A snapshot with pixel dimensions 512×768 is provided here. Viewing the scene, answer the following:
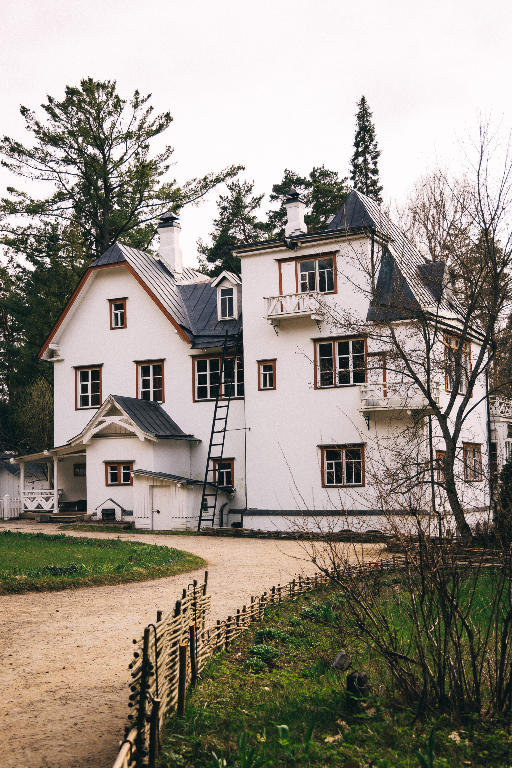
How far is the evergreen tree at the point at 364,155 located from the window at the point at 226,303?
20264mm

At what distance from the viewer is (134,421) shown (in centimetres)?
2847

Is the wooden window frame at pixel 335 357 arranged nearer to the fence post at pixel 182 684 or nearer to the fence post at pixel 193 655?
the fence post at pixel 193 655

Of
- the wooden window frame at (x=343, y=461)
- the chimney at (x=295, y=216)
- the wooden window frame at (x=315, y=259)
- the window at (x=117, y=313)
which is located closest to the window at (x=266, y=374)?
the wooden window frame at (x=315, y=259)

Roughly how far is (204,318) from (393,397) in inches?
378

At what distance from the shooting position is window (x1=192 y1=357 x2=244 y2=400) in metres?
29.8

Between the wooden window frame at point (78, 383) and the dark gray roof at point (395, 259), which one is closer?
the dark gray roof at point (395, 259)

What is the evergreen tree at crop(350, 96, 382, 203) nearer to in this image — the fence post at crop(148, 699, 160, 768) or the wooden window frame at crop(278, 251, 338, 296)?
the wooden window frame at crop(278, 251, 338, 296)

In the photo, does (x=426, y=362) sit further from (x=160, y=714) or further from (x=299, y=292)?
(x=160, y=714)

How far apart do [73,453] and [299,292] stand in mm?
11036

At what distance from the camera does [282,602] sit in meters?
12.2

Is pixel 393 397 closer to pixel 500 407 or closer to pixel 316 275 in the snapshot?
pixel 316 275

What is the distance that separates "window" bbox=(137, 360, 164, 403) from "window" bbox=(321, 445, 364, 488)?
7622mm

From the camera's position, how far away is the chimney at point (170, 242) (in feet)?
117

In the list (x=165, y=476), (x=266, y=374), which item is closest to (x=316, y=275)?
(x=266, y=374)
